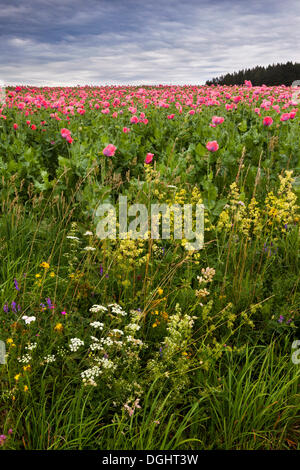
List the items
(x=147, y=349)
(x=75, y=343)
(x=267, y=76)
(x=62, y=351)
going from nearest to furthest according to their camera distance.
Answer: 1. (x=75, y=343)
2. (x=62, y=351)
3. (x=147, y=349)
4. (x=267, y=76)

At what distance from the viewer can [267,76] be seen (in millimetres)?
29562

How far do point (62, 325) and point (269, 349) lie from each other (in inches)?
49.6

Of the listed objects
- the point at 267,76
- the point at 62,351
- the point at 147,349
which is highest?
the point at 267,76

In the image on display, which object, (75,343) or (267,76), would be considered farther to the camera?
(267,76)

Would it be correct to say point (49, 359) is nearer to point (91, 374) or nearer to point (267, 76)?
point (91, 374)

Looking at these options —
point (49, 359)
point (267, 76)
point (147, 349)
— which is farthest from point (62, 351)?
point (267, 76)

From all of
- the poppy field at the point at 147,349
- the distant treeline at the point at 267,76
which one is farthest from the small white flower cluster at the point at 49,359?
the distant treeline at the point at 267,76

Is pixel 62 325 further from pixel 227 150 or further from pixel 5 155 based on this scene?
pixel 5 155

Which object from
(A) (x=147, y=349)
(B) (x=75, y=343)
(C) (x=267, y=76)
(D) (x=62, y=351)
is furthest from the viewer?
(C) (x=267, y=76)

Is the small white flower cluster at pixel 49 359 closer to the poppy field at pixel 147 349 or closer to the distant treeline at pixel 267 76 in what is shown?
the poppy field at pixel 147 349

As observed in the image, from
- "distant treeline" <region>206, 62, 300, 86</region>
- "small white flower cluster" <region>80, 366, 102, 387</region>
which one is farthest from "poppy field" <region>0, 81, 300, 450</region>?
"distant treeline" <region>206, 62, 300, 86</region>

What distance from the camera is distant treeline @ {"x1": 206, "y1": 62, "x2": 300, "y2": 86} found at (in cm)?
2917

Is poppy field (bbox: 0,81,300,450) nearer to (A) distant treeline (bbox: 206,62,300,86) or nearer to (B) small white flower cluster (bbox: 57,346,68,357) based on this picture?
(B) small white flower cluster (bbox: 57,346,68,357)
